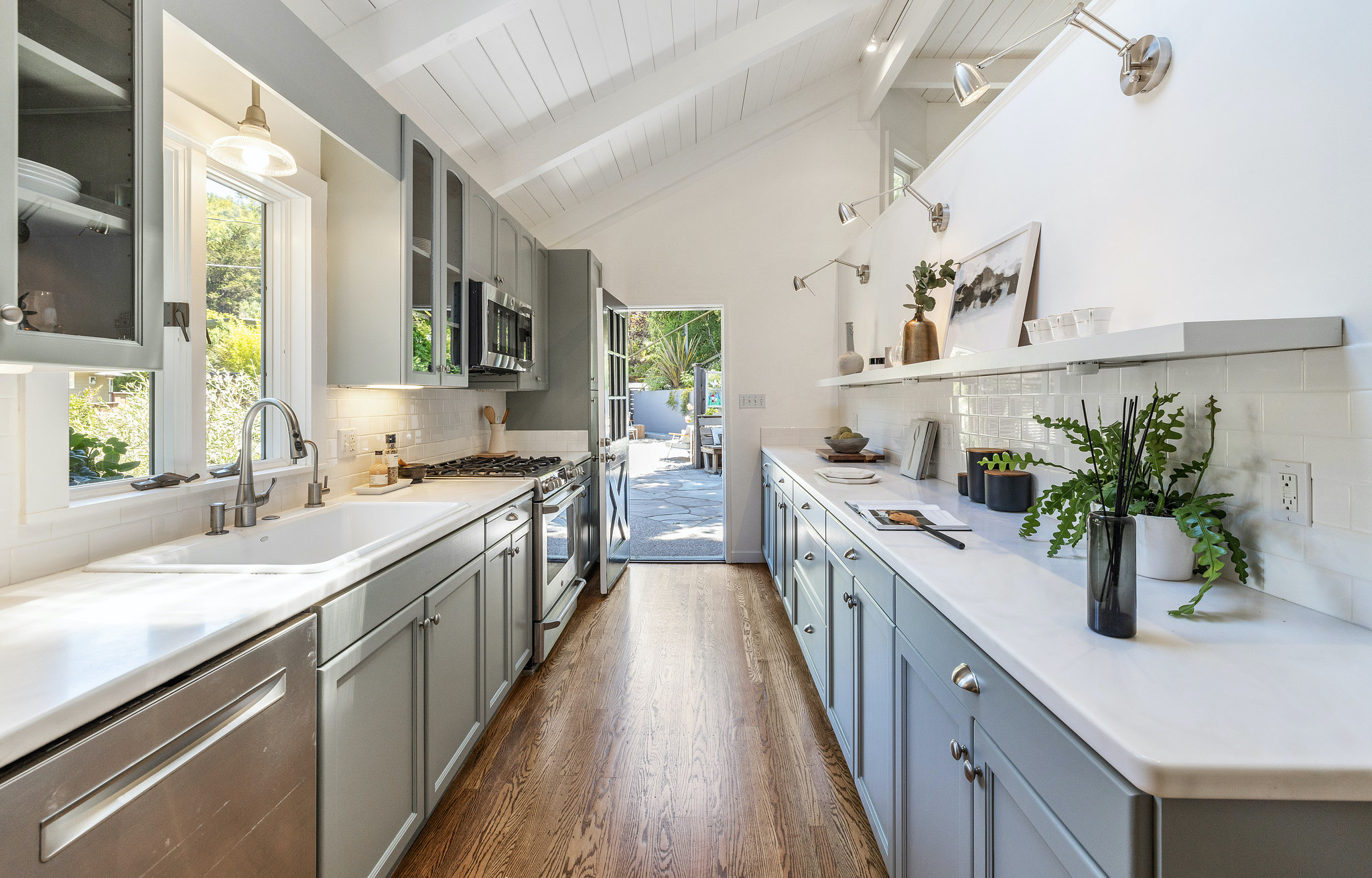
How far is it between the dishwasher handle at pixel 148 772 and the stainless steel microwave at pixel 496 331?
200 cm

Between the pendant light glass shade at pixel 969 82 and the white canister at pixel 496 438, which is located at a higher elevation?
the pendant light glass shade at pixel 969 82

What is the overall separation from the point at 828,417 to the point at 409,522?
134 inches

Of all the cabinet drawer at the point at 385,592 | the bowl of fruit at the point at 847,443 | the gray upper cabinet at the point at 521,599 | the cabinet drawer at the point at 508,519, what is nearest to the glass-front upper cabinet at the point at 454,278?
the cabinet drawer at the point at 508,519

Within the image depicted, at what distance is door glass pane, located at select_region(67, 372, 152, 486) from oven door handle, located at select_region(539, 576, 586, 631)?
1.72 m

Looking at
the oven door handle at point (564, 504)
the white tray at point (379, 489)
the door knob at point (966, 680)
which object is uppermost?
the white tray at point (379, 489)

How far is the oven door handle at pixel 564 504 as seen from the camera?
3.00 m

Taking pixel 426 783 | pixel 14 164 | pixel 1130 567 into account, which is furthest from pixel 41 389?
pixel 1130 567

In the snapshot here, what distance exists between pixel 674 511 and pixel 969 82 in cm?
568

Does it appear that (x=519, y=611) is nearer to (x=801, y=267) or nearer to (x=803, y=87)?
(x=801, y=267)

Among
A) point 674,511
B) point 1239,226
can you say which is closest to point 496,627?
point 1239,226

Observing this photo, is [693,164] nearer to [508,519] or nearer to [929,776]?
[508,519]

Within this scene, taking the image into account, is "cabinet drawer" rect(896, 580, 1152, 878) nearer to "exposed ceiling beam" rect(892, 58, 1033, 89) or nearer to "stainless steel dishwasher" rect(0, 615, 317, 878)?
"stainless steel dishwasher" rect(0, 615, 317, 878)

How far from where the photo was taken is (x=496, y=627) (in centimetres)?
241

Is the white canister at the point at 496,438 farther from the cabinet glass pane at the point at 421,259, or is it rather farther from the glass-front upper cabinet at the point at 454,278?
the cabinet glass pane at the point at 421,259
